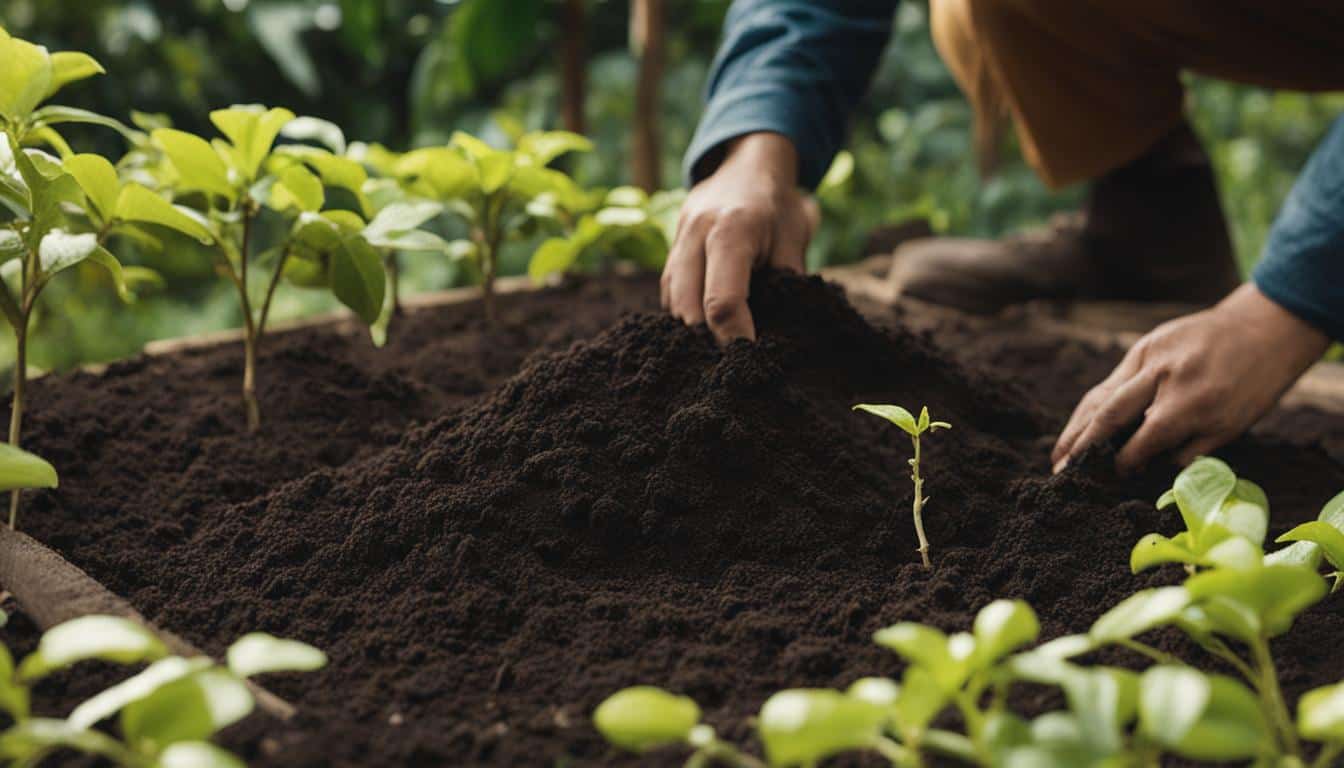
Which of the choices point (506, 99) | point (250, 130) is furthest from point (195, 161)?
point (506, 99)

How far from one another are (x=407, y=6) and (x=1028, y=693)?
344cm

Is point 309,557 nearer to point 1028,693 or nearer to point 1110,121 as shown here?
point 1028,693

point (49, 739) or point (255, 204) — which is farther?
point (255, 204)

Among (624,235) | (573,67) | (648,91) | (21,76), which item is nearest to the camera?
(21,76)

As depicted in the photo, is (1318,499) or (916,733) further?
(1318,499)

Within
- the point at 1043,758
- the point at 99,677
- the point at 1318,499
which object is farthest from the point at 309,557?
the point at 1318,499

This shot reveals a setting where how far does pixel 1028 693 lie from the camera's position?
2.66 ft

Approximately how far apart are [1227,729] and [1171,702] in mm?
30

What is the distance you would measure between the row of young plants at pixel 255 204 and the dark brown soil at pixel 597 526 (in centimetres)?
12

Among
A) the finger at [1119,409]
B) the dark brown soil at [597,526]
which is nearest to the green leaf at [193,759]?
the dark brown soil at [597,526]

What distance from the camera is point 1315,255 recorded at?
123cm

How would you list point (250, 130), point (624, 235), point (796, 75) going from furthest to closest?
1. point (624, 235)
2. point (796, 75)
3. point (250, 130)

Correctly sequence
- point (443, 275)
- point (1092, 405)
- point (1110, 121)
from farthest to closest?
point (443, 275) → point (1110, 121) → point (1092, 405)

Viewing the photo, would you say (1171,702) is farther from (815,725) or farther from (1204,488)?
(1204,488)
